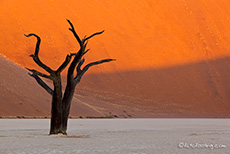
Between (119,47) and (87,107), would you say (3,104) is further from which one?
(119,47)

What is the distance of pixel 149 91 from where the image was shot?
58781 millimetres

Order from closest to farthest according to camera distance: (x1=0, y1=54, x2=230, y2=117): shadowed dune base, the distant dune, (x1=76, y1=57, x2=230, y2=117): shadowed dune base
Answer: (x1=0, y1=54, x2=230, y2=117): shadowed dune base < (x1=76, y1=57, x2=230, y2=117): shadowed dune base < the distant dune

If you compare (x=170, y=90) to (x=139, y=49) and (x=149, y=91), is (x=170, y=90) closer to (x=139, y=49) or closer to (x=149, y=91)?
(x=149, y=91)

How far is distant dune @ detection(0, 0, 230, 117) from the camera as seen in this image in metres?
56.6

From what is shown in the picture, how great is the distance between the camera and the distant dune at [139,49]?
186 ft

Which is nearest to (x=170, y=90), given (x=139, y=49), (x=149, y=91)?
(x=149, y=91)

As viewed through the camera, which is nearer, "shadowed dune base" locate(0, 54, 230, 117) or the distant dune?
"shadowed dune base" locate(0, 54, 230, 117)

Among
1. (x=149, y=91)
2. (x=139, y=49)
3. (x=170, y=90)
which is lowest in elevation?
(x=170, y=90)

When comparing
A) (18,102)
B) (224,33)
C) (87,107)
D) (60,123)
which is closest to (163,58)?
(224,33)

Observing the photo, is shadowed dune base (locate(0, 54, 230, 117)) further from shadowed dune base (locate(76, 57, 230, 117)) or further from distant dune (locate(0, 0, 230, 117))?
distant dune (locate(0, 0, 230, 117))

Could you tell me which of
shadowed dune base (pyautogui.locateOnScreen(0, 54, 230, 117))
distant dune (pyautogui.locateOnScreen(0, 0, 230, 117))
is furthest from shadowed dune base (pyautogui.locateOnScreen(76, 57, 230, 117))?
distant dune (pyautogui.locateOnScreen(0, 0, 230, 117))

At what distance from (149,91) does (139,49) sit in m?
7.50

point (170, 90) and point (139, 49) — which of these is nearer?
point (170, 90)

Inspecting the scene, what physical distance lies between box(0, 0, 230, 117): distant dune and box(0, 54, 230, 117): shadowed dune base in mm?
117
